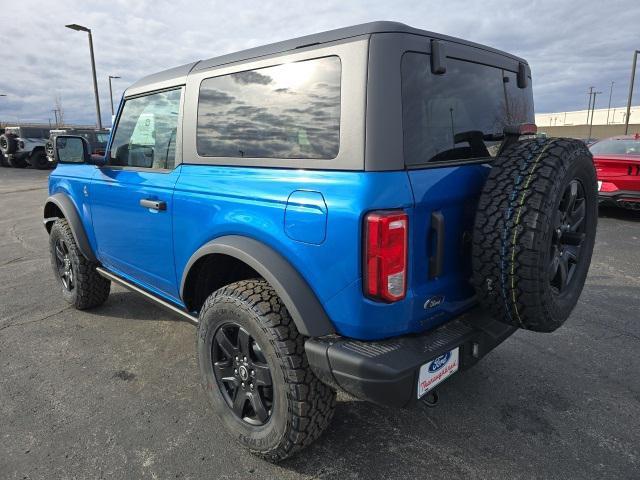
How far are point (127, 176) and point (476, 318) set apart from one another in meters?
2.38

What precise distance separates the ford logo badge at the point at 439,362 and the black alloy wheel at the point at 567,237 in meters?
0.66

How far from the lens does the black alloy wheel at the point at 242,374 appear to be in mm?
2172

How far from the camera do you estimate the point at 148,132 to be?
9.85ft

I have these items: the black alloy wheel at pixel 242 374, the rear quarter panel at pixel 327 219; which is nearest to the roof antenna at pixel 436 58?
the rear quarter panel at pixel 327 219

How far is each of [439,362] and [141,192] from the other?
2061mm

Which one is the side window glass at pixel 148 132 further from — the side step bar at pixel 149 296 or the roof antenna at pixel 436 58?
the roof antenna at pixel 436 58

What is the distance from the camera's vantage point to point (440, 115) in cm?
200

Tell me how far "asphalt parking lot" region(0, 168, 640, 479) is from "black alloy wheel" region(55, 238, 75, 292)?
33 cm

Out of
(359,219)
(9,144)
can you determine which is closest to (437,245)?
(359,219)

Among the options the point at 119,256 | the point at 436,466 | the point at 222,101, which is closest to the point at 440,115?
the point at 222,101

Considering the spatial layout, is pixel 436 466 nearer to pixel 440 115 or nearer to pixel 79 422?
pixel 440 115

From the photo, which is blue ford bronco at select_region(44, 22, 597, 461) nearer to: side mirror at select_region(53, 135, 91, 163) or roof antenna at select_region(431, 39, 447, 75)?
roof antenna at select_region(431, 39, 447, 75)

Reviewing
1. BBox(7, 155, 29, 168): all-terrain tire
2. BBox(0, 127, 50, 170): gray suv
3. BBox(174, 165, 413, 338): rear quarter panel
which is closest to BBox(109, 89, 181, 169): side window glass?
BBox(174, 165, 413, 338): rear quarter panel

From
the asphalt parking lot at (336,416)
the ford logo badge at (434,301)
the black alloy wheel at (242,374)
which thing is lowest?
the asphalt parking lot at (336,416)
